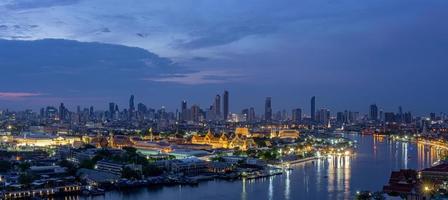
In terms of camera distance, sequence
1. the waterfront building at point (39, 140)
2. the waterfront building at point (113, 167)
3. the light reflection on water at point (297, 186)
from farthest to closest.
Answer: the waterfront building at point (39, 140) < the waterfront building at point (113, 167) < the light reflection on water at point (297, 186)

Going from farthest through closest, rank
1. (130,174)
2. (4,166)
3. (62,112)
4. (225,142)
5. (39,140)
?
(62,112)
(225,142)
(39,140)
(4,166)
(130,174)

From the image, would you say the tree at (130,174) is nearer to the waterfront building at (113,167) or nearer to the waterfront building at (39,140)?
the waterfront building at (113,167)

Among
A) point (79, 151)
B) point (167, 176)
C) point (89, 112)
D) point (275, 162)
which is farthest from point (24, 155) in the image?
point (89, 112)

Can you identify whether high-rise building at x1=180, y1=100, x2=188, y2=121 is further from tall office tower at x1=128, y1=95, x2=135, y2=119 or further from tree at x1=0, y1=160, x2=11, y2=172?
tree at x1=0, y1=160, x2=11, y2=172

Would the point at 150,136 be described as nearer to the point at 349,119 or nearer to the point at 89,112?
the point at 89,112

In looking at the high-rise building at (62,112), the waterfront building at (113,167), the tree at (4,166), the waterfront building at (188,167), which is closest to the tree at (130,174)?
the waterfront building at (113,167)

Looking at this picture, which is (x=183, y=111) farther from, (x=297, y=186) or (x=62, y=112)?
(x=297, y=186)

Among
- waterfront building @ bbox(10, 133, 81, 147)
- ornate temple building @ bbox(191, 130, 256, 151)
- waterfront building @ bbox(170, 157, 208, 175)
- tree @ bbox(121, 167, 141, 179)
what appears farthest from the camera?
ornate temple building @ bbox(191, 130, 256, 151)

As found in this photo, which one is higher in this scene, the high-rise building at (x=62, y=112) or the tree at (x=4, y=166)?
the high-rise building at (x=62, y=112)

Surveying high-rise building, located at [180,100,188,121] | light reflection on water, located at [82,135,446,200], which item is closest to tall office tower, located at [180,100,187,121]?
high-rise building, located at [180,100,188,121]

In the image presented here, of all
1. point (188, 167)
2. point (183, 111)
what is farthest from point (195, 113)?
point (188, 167)

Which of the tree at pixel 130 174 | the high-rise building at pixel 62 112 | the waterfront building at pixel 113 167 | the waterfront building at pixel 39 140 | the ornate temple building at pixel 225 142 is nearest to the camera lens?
the tree at pixel 130 174
